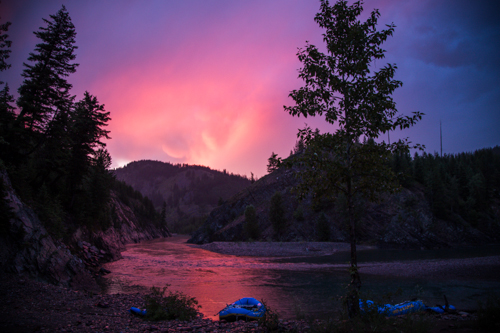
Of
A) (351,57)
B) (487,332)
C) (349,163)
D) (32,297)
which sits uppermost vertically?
(351,57)

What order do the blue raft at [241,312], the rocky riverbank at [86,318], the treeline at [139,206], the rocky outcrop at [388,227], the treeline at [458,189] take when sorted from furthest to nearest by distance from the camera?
the treeline at [139,206], the treeline at [458,189], the rocky outcrop at [388,227], the blue raft at [241,312], the rocky riverbank at [86,318]

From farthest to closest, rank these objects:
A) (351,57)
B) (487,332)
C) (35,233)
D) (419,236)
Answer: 1. (419,236)
2. (35,233)
3. (351,57)
4. (487,332)

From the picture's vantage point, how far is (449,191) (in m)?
84.5

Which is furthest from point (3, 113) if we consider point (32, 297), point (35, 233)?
point (32, 297)

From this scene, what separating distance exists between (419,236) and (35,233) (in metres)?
86.8

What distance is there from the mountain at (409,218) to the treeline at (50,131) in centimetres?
5510

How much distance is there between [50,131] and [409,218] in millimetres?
89736

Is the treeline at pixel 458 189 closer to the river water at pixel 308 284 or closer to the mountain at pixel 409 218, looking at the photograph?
the mountain at pixel 409 218

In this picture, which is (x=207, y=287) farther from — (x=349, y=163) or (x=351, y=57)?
(x=351, y=57)

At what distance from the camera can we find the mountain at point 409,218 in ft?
246

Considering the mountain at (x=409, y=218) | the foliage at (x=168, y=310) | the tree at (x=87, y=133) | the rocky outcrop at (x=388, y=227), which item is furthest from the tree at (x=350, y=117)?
the mountain at (x=409, y=218)

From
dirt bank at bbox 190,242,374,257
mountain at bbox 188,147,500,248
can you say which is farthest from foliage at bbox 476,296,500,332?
mountain at bbox 188,147,500,248

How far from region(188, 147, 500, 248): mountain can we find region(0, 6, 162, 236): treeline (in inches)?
2169

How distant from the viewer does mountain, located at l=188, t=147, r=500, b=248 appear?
2955 inches
